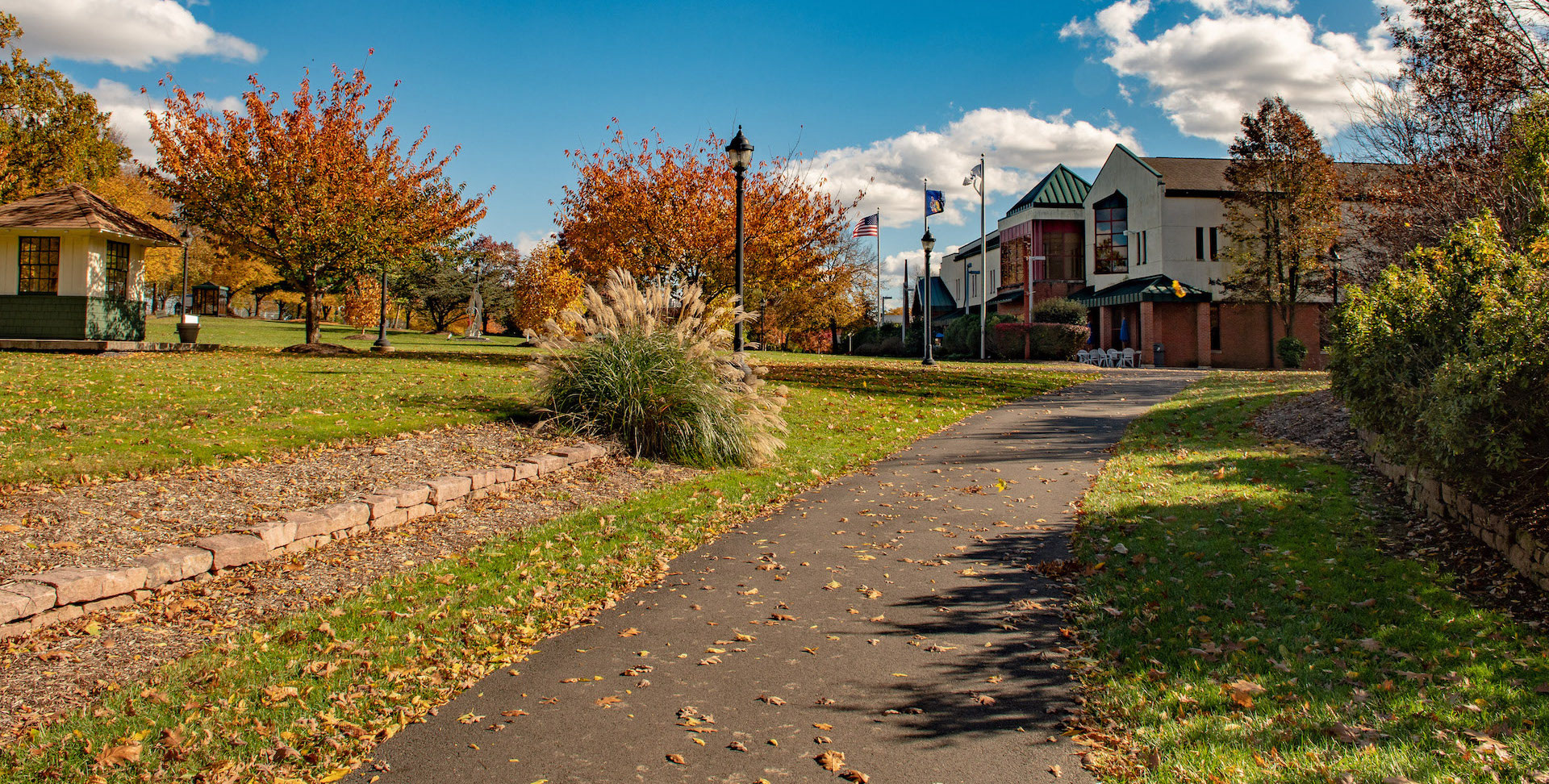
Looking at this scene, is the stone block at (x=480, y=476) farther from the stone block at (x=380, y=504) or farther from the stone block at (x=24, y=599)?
the stone block at (x=24, y=599)

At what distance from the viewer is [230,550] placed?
5906mm

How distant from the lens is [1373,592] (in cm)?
602

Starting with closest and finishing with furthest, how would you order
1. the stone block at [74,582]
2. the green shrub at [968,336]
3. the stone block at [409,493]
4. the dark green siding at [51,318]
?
the stone block at [74,582] → the stone block at [409,493] → the dark green siding at [51,318] → the green shrub at [968,336]

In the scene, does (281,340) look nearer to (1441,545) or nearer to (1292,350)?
(1441,545)

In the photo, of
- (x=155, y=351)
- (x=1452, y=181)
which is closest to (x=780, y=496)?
(x=1452, y=181)

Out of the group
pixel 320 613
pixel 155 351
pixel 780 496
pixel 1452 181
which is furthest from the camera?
pixel 155 351

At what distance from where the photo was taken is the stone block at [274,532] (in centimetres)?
621

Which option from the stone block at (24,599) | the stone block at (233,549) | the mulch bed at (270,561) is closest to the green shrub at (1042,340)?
the mulch bed at (270,561)

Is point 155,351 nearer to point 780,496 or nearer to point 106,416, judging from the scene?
point 106,416

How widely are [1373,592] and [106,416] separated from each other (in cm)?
1174

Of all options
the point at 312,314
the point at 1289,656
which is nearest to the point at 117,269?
the point at 312,314

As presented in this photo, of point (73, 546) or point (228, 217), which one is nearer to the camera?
point (73, 546)

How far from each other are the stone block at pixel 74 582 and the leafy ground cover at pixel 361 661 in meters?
0.88

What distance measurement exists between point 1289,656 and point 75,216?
2570 cm
